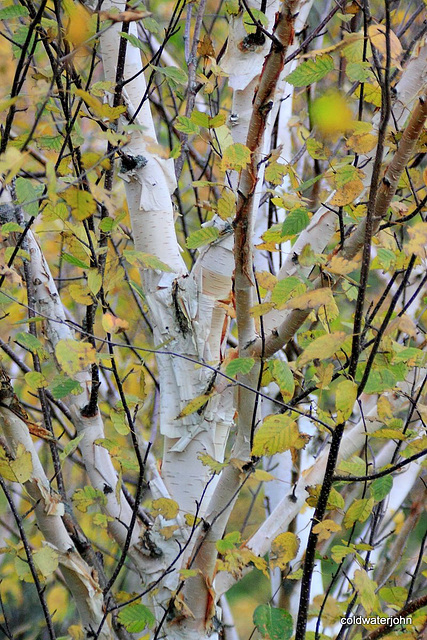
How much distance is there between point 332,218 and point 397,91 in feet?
0.95

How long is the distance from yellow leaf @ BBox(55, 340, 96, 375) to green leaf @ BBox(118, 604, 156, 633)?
639 millimetres

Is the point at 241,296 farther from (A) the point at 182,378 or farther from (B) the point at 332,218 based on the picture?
(A) the point at 182,378

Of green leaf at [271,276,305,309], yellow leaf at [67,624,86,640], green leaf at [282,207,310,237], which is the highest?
green leaf at [282,207,310,237]

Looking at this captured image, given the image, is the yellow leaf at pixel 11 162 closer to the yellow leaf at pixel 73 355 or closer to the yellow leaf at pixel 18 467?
the yellow leaf at pixel 73 355

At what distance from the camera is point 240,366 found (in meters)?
1.09

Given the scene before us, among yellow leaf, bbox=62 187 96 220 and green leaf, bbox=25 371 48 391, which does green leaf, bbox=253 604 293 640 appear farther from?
yellow leaf, bbox=62 187 96 220

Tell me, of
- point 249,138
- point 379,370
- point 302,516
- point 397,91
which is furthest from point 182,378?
point 302,516

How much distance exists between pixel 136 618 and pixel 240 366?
679 mm

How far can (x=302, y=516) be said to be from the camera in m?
2.17

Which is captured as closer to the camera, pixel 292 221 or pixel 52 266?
pixel 292 221

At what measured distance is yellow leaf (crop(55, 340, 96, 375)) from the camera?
1.04 meters

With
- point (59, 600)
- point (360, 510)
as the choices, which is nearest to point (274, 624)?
point (360, 510)

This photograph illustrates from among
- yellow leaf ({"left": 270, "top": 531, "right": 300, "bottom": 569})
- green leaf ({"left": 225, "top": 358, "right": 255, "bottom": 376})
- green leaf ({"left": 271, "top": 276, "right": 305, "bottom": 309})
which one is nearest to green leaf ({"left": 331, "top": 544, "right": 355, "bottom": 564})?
yellow leaf ({"left": 270, "top": 531, "right": 300, "bottom": 569})

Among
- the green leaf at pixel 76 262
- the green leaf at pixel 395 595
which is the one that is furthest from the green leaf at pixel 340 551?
the green leaf at pixel 76 262
